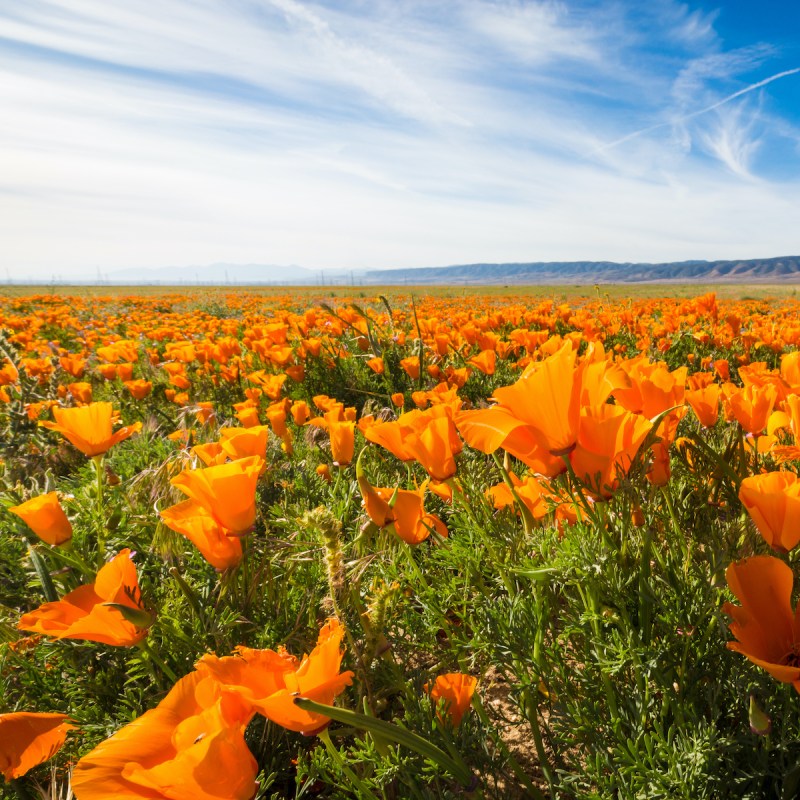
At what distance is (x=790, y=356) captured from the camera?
1.35 meters

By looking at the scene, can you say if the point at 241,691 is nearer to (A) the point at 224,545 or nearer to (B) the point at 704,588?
(A) the point at 224,545

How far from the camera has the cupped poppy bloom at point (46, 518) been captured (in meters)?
1.24

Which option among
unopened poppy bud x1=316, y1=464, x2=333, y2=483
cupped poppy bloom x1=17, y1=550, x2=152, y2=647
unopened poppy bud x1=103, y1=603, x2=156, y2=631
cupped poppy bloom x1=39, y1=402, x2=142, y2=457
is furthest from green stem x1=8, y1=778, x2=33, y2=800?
unopened poppy bud x1=316, y1=464, x2=333, y2=483

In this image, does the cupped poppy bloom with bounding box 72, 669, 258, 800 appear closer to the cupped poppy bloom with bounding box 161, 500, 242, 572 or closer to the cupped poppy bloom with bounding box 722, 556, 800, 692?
the cupped poppy bloom with bounding box 161, 500, 242, 572

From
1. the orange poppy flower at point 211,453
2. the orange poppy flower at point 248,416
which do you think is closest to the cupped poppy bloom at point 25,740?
the orange poppy flower at point 211,453

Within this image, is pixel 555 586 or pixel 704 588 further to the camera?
pixel 555 586

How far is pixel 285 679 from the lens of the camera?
0.75 metres

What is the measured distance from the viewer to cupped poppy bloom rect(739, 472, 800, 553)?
835mm

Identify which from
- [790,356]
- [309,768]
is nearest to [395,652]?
[309,768]

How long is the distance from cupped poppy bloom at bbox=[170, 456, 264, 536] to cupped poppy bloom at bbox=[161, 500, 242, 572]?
50 mm

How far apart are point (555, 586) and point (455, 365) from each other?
3156mm

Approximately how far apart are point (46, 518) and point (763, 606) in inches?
61.2

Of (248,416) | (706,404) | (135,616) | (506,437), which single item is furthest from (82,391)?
(706,404)

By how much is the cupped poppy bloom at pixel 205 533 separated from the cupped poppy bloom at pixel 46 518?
0.40 meters
